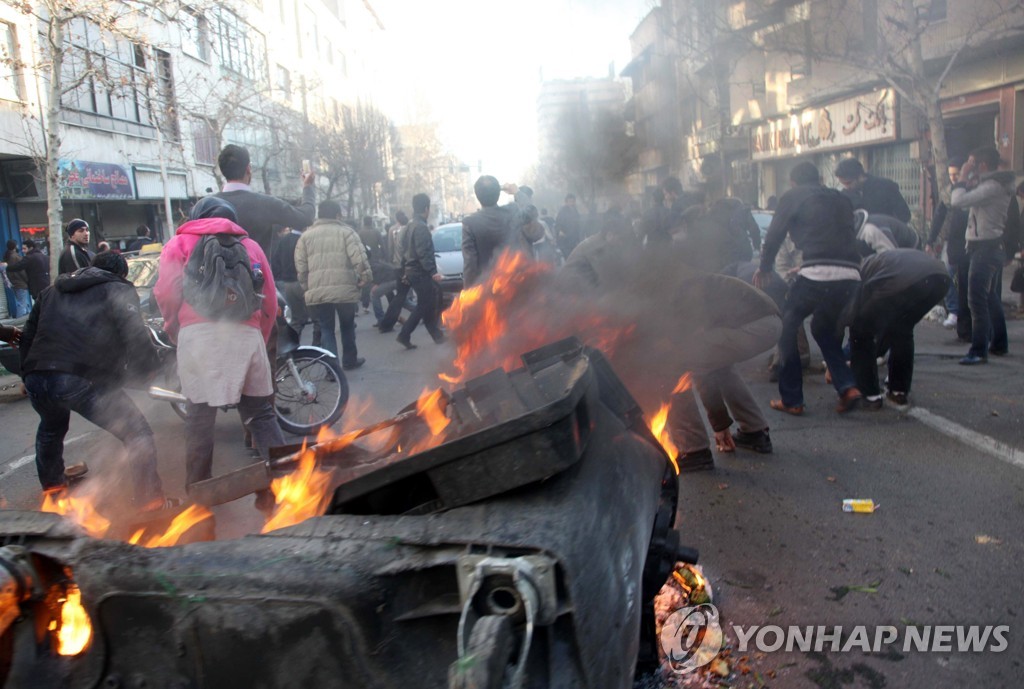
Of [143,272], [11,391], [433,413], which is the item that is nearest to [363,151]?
[143,272]

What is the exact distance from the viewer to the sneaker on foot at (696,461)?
4770mm

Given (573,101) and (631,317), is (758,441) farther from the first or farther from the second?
(573,101)

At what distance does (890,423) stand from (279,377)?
4926 mm

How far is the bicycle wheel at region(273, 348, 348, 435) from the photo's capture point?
6.57 metres

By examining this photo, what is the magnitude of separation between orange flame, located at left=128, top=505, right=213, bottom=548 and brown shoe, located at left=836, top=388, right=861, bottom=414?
16.1ft

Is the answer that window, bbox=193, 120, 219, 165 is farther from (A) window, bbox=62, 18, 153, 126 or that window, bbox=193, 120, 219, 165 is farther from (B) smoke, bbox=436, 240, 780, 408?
(B) smoke, bbox=436, 240, 780, 408

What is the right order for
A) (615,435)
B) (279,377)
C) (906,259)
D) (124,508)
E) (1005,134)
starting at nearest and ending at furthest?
(615,435), (124,508), (906,259), (279,377), (1005,134)

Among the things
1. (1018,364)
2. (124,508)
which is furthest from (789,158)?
(124,508)

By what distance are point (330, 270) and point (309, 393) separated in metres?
2.11

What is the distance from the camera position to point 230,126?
106 feet

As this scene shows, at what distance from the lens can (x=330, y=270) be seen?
27.3 ft

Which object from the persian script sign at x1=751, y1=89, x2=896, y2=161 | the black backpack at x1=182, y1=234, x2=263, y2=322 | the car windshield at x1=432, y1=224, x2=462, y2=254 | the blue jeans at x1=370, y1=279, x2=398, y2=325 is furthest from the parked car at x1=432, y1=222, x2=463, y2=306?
the persian script sign at x1=751, y1=89, x2=896, y2=161

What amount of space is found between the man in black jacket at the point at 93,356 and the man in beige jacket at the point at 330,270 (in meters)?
3.72

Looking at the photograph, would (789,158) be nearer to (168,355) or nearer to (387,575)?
(168,355)
